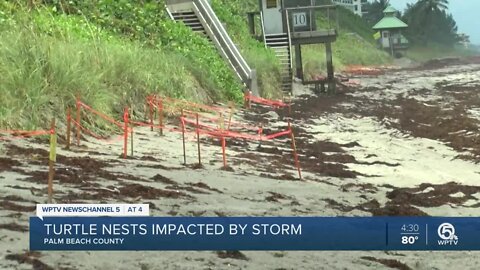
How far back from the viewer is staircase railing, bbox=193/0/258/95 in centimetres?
2458

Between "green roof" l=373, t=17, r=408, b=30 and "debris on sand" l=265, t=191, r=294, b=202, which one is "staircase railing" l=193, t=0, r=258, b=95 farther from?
"green roof" l=373, t=17, r=408, b=30

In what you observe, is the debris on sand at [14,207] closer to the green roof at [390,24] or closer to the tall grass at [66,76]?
the tall grass at [66,76]

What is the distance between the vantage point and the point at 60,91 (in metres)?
11.8

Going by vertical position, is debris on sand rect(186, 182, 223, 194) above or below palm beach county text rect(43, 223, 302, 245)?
below

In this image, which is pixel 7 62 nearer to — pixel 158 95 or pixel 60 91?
pixel 60 91

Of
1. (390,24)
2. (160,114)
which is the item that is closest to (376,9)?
(390,24)

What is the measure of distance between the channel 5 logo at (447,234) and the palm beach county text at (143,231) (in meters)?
0.95

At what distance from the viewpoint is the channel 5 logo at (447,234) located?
470 cm

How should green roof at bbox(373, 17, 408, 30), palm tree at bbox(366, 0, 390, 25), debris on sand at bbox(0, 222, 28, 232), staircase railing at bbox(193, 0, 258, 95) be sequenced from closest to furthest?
debris on sand at bbox(0, 222, 28, 232) → staircase railing at bbox(193, 0, 258, 95) → green roof at bbox(373, 17, 408, 30) → palm tree at bbox(366, 0, 390, 25)

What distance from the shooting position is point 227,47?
25.2 meters

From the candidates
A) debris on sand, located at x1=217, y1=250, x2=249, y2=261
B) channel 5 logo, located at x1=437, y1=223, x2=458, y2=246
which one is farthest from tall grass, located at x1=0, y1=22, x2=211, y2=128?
channel 5 logo, located at x1=437, y1=223, x2=458, y2=246

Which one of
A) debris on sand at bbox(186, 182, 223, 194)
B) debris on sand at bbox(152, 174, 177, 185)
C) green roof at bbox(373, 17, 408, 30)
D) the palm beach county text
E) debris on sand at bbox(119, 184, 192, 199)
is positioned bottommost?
debris on sand at bbox(186, 182, 223, 194)

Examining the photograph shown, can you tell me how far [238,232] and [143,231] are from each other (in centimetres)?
63

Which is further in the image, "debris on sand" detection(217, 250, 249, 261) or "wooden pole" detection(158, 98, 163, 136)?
"wooden pole" detection(158, 98, 163, 136)
